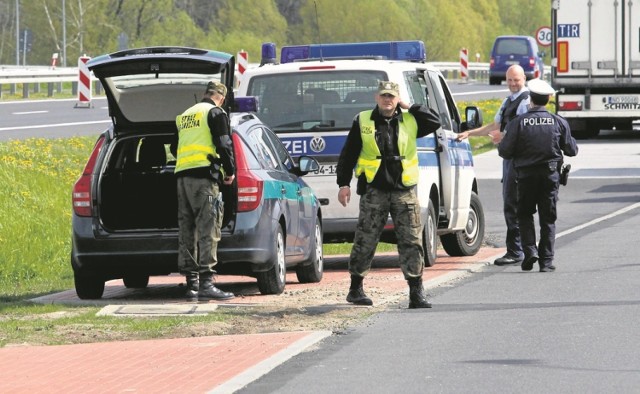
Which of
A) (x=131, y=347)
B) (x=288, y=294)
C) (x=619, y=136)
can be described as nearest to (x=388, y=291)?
(x=288, y=294)

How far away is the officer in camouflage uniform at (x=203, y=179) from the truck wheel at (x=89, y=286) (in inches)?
33.4

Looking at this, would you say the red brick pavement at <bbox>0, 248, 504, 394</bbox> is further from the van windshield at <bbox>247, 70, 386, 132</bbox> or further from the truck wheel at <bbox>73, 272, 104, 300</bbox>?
the van windshield at <bbox>247, 70, 386, 132</bbox>

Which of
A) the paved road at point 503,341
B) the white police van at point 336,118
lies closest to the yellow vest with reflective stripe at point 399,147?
the paved road at point 503,341

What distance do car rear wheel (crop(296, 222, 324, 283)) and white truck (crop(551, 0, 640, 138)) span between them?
19724 millimetres

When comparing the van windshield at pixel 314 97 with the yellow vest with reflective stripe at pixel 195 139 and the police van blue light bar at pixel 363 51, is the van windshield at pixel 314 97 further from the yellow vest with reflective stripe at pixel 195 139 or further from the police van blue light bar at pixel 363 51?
the yellow vest with reflective stripe at pixel 195 139

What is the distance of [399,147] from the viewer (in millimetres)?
12703

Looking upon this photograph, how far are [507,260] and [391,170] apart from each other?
400 cm

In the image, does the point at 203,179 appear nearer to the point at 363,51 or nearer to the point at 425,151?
the point at 425,151

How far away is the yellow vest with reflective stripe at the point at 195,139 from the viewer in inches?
527

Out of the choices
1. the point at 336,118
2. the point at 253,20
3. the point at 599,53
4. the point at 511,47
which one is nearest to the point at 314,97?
the point at 336,118

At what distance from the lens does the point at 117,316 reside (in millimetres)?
12531

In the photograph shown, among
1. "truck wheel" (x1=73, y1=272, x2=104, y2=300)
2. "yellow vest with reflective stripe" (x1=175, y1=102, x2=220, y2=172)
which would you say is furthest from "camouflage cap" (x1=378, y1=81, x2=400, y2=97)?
"truck wheel" (x1=73, y1=272, x2=104, y2=300)

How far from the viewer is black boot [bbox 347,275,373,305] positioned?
→ 12992 mm

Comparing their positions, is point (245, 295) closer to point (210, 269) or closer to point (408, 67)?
point (210, 269)
